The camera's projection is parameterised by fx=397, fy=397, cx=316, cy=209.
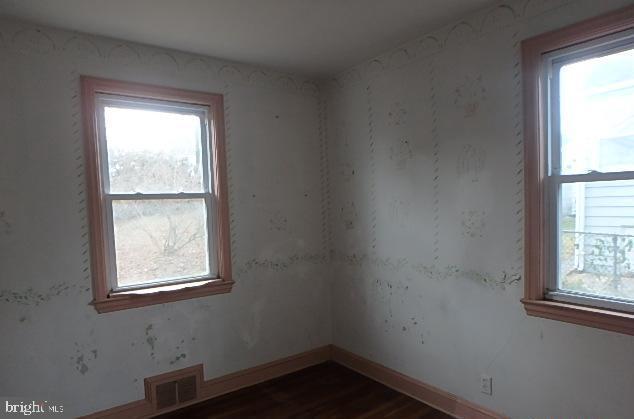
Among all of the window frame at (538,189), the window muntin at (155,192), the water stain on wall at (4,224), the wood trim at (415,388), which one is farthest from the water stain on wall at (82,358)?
the window frame at (538,189)

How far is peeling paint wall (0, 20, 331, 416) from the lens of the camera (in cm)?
229

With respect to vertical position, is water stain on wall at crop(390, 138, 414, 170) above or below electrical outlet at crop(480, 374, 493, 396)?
above

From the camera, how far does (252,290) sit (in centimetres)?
315

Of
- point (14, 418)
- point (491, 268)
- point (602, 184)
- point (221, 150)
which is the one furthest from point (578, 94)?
point (14, 418)

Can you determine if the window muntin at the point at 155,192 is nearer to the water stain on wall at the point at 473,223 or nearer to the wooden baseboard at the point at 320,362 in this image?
the wooden baseboard at the point at 320,362

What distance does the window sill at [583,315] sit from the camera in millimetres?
1830

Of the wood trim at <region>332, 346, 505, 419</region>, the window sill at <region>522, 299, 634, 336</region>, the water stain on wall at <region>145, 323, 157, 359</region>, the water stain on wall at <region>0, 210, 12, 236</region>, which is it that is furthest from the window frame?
the water stain on wall at <region>0, 210, 12, 236</region>

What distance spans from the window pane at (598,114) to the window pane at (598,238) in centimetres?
12

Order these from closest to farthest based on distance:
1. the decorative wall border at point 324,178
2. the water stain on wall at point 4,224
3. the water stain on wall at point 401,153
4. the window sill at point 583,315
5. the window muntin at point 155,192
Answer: the window sill at point 583,315
the water stain on wall at point 4,224
the window muntin at point 155,192
the water stain on wall at point 401,153
the decorative wall border at point 324,178

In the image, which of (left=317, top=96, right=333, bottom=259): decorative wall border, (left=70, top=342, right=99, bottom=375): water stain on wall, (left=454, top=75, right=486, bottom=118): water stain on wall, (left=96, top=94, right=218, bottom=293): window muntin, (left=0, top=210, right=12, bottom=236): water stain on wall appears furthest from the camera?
(left=317, top=96, right=333, bottom=259): decorative wall border

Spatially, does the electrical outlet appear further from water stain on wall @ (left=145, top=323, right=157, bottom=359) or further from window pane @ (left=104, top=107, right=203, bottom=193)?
window pane @ (left=104, top=107, right=203, bottom=193)

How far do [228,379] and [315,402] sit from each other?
0.69 m

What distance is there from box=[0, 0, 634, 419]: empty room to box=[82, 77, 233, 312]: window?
14 mm

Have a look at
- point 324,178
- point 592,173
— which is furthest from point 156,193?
point 592,173
